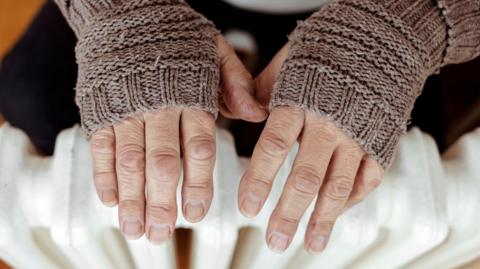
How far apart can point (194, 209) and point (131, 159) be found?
7 cm

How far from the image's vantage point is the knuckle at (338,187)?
52 cm

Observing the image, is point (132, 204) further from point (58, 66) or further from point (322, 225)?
point (58, 66)

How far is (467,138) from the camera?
67 cm

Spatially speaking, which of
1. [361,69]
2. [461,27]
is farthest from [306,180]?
[461,27]

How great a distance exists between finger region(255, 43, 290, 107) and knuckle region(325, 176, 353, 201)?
99 millimetres

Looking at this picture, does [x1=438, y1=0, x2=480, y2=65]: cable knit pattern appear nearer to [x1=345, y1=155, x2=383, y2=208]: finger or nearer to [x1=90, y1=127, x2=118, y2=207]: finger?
[x1=345, y1=155, x2=383, y2=208]: finger

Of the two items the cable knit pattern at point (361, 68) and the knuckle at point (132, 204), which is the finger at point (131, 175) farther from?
the cable knit pattern at point (361, 68)

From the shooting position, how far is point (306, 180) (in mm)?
498

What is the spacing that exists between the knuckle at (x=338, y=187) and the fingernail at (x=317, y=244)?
0.13 feet

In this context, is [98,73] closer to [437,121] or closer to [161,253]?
[161,253]

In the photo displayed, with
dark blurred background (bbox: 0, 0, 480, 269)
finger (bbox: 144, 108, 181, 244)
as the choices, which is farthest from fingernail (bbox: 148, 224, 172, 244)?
dark blurred background (bbox: 0, 0, 480, 269)

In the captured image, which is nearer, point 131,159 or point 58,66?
point 131,159

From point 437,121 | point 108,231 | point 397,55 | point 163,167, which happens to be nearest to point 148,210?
point 163,167

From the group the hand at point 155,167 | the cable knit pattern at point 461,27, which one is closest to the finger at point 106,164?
the hand at point 155,167
